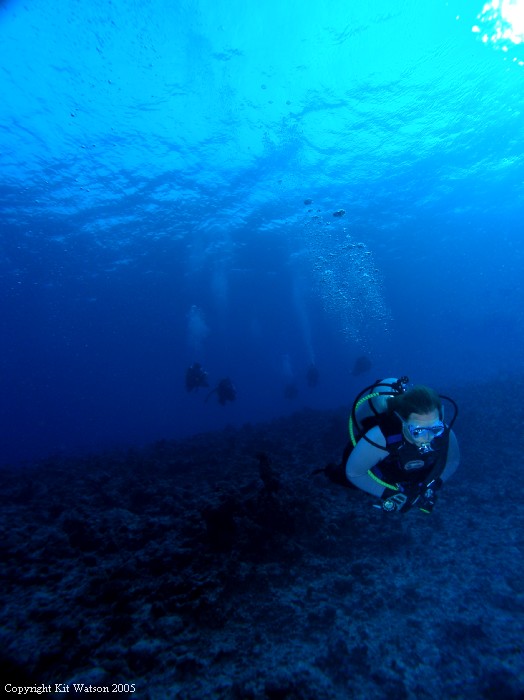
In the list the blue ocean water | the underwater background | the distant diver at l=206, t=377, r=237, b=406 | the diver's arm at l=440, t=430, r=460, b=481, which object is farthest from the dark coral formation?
the blue ocean water

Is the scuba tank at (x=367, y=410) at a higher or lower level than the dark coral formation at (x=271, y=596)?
higher

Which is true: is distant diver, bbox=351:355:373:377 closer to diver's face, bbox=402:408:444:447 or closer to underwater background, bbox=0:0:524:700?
underwater background, bbox=0:0:524:700

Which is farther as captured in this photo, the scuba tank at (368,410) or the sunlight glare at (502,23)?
the sunlight glare at (502,23)

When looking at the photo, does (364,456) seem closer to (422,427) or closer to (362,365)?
(422,427)

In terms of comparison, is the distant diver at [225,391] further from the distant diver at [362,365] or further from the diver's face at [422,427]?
the diver's face at [422,427]

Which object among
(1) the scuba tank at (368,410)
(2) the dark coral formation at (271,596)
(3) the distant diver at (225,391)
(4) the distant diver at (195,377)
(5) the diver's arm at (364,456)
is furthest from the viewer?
(4) the distant diver at (195,377)

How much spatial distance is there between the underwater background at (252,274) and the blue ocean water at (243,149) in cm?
12

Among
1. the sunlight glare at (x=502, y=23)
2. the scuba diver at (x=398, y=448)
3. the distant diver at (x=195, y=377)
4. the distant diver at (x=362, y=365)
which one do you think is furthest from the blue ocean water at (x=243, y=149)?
the scuba diver at (x=398, y=448)

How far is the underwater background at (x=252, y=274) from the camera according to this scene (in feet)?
10.4

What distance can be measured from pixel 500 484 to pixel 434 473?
4621mm

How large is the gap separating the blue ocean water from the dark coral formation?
48.0ft

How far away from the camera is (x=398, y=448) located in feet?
11.4

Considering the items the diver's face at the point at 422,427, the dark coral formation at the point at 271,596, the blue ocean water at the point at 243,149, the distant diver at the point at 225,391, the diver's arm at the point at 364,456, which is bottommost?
the dark coral formation at the point at 271,596

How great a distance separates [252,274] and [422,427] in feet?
123
